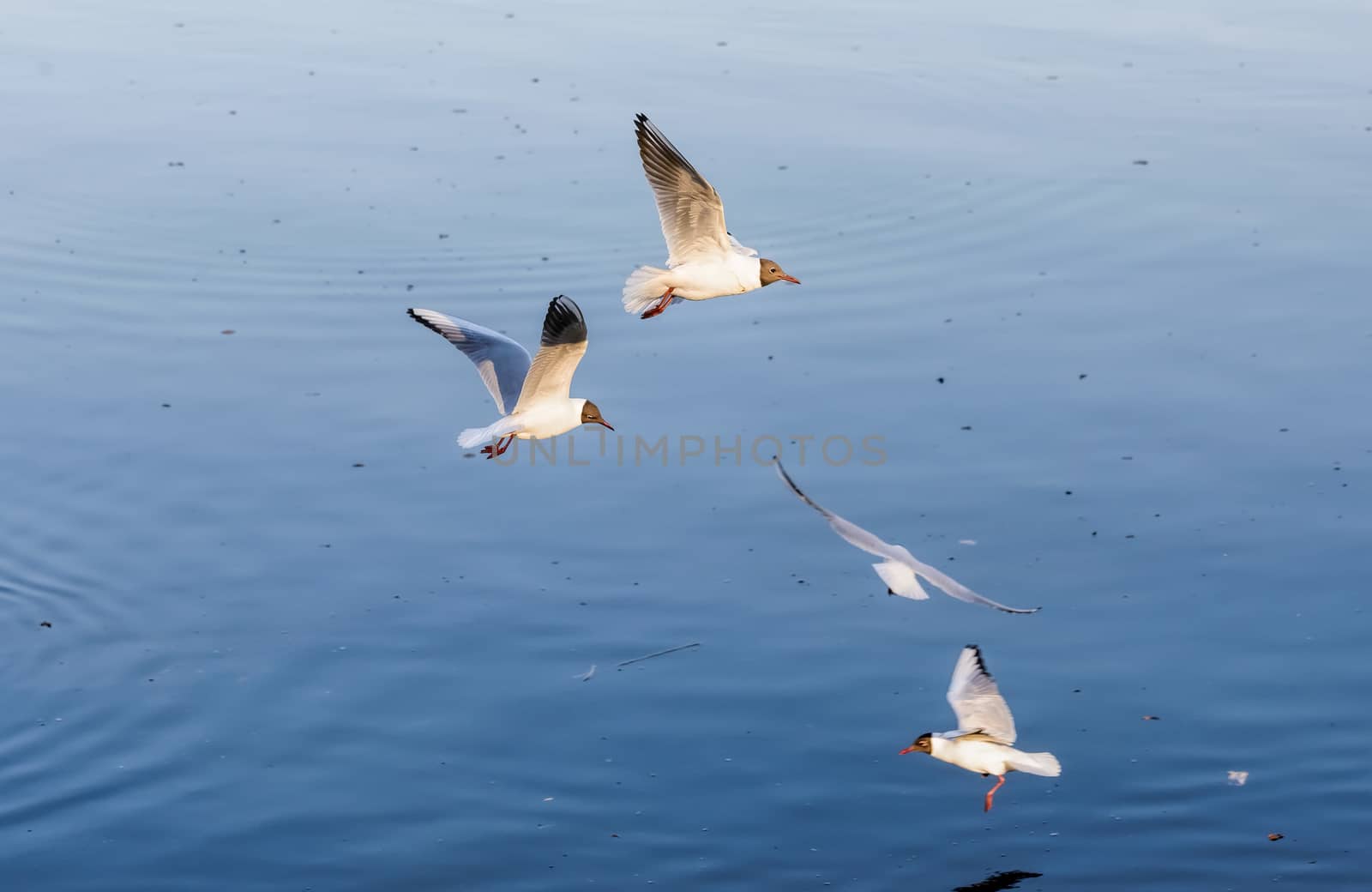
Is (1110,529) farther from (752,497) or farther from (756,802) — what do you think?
(756,802)

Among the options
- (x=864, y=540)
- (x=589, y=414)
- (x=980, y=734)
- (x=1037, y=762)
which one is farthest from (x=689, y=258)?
(x=1037, y=762)

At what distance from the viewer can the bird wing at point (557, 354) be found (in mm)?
9773

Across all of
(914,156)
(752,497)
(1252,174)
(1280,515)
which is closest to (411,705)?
(752,497)

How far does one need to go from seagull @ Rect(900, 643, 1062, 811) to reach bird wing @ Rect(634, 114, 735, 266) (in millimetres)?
2710

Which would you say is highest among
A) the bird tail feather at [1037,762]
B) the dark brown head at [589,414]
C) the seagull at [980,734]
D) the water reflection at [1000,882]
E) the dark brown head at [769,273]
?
the dark brown head at [769,273]

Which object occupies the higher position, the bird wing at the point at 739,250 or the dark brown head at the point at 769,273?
the bird wing at the point at 739,250

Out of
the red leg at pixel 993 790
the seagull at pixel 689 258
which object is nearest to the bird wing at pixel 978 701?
the red leg at pixel 993 790

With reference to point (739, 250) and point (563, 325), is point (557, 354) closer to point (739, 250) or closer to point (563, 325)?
point (563, 325)

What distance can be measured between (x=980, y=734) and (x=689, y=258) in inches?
124

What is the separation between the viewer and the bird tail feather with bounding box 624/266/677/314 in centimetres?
1032

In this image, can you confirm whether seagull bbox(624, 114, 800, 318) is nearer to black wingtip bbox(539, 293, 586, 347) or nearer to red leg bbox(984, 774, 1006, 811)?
black wingtip bbox(539, 293, 586, 347)

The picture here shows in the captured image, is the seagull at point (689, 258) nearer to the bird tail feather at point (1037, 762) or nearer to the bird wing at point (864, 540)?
the bird wing at point (864, 540)

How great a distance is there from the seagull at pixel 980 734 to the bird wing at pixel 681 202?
2710 mm

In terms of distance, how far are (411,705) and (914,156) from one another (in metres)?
9.97
